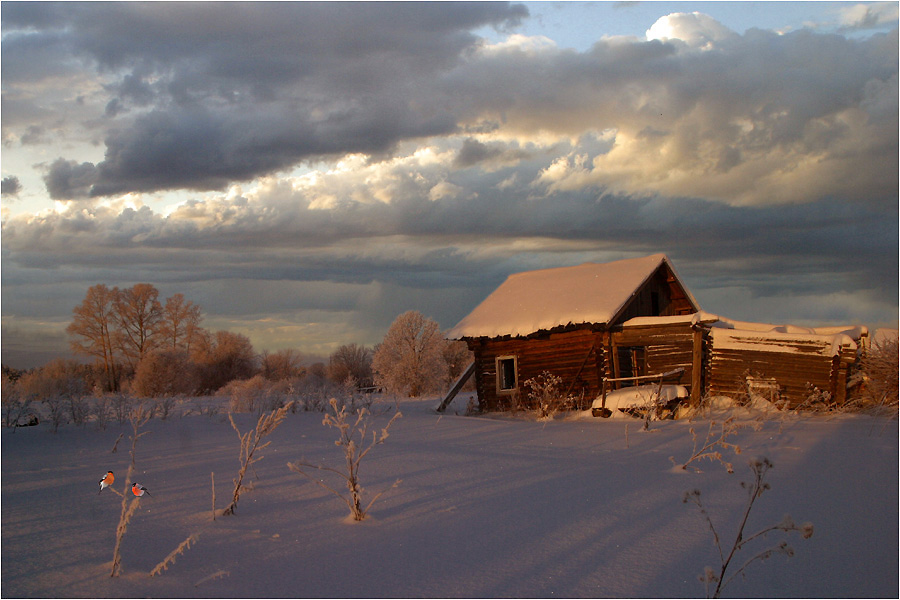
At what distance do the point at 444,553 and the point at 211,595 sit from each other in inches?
56.5

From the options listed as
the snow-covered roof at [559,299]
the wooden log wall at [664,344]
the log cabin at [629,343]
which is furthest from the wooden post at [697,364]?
the snow-covered roof at [559,299]

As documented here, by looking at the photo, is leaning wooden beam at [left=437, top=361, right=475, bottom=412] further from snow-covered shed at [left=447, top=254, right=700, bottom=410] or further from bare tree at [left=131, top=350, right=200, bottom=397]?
bare tree at [left=131, top=350, right=200, bottom=397]

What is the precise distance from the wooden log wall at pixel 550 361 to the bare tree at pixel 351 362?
31.8 m

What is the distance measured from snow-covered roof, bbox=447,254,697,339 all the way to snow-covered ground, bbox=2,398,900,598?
338 inches

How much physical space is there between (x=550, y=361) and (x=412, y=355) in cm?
1883

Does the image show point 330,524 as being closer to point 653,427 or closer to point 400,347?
point 653,427

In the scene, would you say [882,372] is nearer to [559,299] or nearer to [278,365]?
[559,299]

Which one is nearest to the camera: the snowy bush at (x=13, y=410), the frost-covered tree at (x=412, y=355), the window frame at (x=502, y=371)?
the snowy bush at (x=13, y=410)

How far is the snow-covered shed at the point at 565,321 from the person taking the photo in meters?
16.9

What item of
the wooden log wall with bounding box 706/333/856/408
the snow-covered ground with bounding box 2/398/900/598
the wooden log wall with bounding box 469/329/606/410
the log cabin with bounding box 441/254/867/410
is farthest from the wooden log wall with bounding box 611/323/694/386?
the snow-covered ground with bounding box 2/398/900/598

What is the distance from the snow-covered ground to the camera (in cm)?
346

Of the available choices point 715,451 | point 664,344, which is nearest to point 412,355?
point 664,344

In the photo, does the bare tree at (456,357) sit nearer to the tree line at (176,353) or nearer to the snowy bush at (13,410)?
the tree line at (176,353)

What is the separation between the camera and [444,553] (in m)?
3.92
